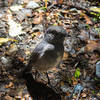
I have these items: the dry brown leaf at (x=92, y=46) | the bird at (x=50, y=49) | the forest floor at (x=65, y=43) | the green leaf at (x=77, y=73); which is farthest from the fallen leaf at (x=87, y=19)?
the bird at (x=50, y=49)

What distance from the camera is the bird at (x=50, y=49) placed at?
152 inches

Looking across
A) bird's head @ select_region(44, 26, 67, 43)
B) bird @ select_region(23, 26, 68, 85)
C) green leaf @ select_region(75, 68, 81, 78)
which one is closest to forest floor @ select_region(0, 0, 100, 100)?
green leaf @ select_region(75, 68, 81, 78)

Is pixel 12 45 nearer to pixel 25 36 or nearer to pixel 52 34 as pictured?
pixel 25 36

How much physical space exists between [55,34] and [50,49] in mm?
321

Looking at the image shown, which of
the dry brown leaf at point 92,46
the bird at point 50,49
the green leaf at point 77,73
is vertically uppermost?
the bird at point 50,49

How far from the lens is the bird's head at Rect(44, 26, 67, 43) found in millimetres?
3812

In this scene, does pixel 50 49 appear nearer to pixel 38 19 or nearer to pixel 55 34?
pixel 55 34

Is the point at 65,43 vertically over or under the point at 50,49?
under

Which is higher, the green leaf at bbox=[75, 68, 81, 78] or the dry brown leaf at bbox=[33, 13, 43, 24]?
the dry brown leaf at bbox=[33, 13, 43, 24]

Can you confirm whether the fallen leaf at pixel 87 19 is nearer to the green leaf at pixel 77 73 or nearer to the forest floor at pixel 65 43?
the forest floor at pixel 65 43

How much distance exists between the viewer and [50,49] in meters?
3.93

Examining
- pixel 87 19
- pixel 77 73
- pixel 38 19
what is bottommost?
pixel 77 73

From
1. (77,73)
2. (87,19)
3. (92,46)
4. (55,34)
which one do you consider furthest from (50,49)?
(87,19)

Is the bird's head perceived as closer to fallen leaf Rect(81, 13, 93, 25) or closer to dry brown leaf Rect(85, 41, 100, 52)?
dry brown leaf Rect(85, 41, 100, 52)
